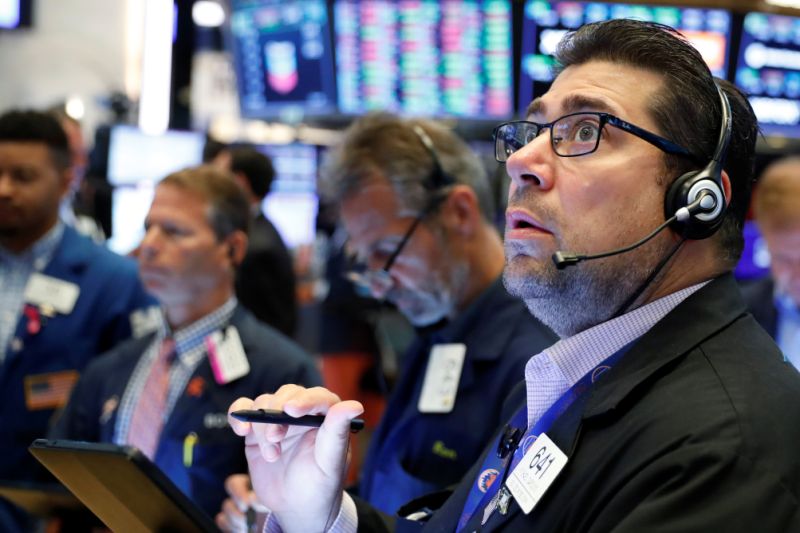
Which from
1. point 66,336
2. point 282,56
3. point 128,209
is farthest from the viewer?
point 128,209

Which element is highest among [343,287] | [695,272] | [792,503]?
[695,272]

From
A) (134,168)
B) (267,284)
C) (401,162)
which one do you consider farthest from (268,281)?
(134,168)

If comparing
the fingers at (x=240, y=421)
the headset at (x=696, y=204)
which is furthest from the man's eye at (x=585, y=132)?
the fingers at (x=240, y=421)

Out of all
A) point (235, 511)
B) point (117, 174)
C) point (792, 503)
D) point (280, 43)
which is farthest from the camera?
point (117, 174)

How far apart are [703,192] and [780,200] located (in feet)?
6.96

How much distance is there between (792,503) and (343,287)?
430 centimetres

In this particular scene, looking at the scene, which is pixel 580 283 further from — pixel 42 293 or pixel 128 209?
pixel 128 209

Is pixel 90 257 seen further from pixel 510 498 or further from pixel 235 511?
pixel 510 498

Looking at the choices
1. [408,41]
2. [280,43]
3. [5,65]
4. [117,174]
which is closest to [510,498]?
[408,41]

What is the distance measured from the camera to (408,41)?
160 inches

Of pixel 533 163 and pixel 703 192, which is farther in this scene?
pixel 533 163

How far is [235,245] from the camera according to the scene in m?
2.80

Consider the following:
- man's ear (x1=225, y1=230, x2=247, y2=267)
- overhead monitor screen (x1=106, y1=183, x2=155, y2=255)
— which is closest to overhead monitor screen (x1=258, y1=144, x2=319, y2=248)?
overhead monitor screen (x1=106, y1=183, x2=155, y2=255)

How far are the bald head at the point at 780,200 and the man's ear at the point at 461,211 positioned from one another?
1.35 m
